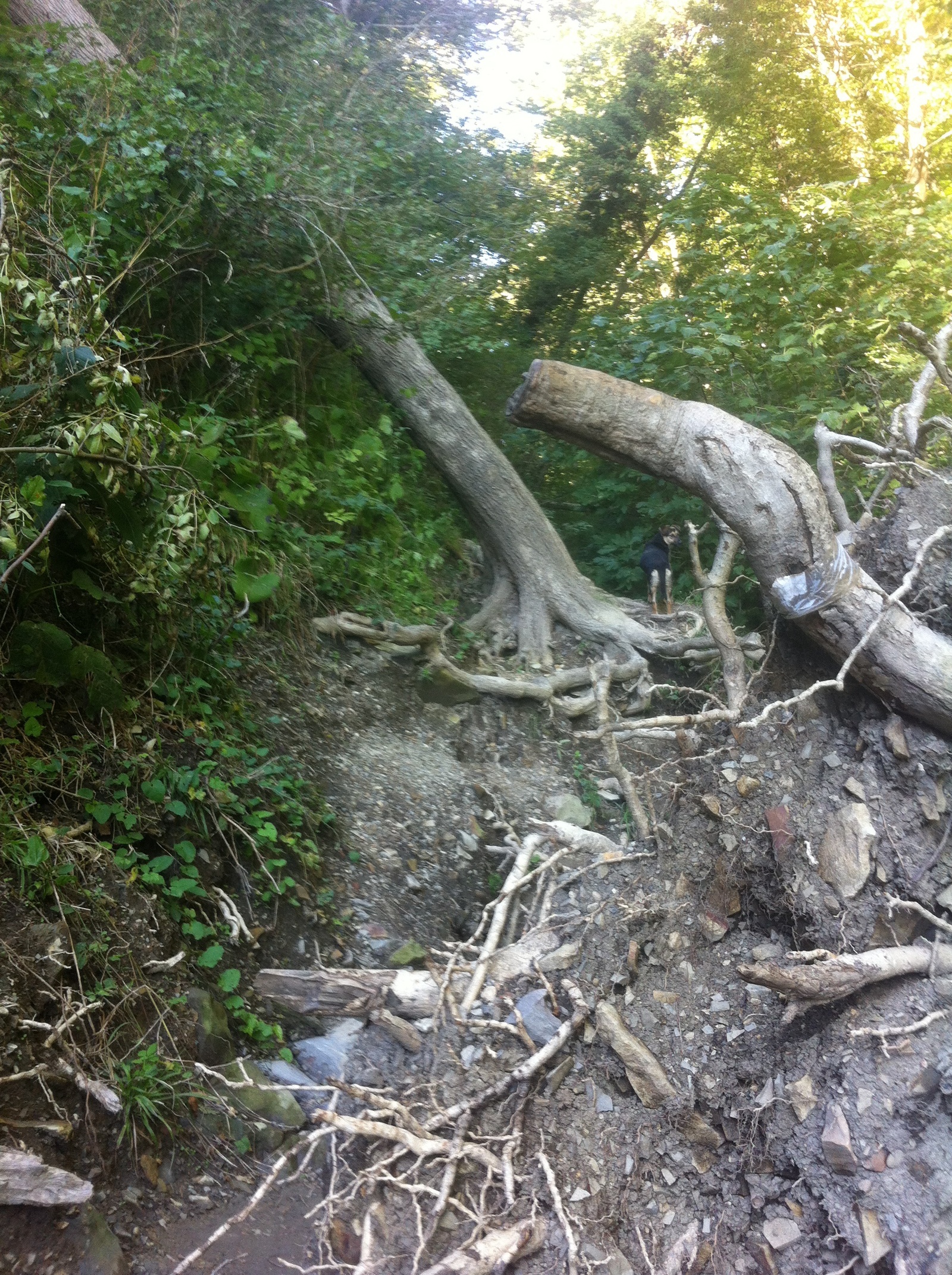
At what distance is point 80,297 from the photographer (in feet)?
9.71

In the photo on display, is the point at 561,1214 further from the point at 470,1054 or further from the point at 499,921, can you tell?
the point at 499,921

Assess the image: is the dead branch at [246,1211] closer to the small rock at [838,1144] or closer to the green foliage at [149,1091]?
the green foliage at [149,1091]

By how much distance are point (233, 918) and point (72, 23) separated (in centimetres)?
604

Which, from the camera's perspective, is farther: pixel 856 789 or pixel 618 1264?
pixel 856 789

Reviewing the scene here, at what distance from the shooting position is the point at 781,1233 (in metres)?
2.41

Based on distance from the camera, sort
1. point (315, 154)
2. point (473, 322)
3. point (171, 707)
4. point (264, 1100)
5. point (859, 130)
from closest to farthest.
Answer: point (264, 1100)
point (171, 707)
point (315, 154)
point (473, 322)
point (859, 130)

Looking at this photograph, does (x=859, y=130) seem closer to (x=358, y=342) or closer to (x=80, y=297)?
(x=358, y=342)

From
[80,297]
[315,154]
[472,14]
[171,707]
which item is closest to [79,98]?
[315,154]

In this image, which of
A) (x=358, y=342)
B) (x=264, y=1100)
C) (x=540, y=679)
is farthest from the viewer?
(x=358, y=342)

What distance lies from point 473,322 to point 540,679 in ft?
10.9

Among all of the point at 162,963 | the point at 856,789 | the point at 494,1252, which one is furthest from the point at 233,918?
the point at 856,789

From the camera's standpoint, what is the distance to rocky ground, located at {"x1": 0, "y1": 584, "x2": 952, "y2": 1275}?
2.38 m

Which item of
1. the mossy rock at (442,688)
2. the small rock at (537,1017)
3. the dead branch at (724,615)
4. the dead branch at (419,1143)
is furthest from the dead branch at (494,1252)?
the mossy rock at (442,688)

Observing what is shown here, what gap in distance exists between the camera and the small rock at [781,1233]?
94.1 inches
